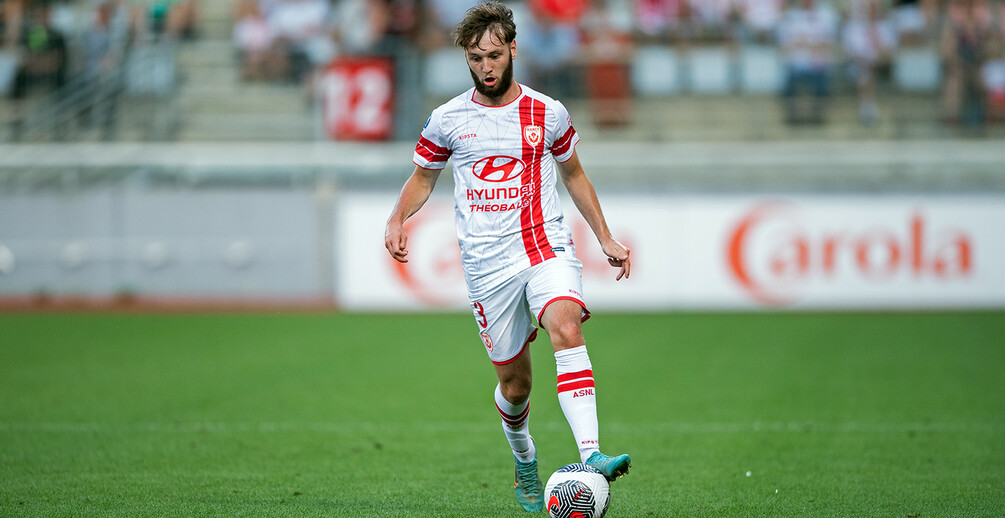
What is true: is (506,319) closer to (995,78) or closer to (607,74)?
(607,74)

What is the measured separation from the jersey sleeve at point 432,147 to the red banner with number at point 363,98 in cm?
1252

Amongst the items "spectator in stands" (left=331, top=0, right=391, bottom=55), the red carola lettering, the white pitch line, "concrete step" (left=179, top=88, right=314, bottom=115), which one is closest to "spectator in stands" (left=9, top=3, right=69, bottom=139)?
"concrete step" (left=179, top=88, right=314, bottom=115)

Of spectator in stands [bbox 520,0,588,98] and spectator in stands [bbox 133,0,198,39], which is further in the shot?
spectator in stands [bbox 133,0,198,39]

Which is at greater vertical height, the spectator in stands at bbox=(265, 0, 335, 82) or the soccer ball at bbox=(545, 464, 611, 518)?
the spectator in stands at bbox=(265, 0, 335, 82)

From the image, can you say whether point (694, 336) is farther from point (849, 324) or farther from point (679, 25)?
point (679, 25)

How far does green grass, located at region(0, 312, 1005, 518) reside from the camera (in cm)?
568

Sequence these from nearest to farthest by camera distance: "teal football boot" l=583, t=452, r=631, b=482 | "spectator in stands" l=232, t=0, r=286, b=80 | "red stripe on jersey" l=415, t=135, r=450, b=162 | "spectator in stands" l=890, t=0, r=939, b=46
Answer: "teal football boot" l=583, t=452, r=631, b=482 → "red stripe on jersey" l=415, t=135, r=450, b=162 → "spectator in stands" l=890, t=0, r=939, b=46 → "spectator in stands" l=232, t=0, r=286, b=80

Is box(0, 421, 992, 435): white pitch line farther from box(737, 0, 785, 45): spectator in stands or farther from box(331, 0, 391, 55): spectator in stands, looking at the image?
box(737, 0, 785, 45): spectator in stands

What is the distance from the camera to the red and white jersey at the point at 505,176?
5285 millimetres

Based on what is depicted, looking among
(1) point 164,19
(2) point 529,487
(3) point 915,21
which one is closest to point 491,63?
(2) point 529,487

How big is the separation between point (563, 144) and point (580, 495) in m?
1.64

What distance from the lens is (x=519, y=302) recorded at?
5348 millimetres

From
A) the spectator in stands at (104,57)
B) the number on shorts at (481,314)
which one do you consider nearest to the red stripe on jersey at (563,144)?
the number on shorts at (481,314)

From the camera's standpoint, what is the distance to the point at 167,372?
34.8 feet
